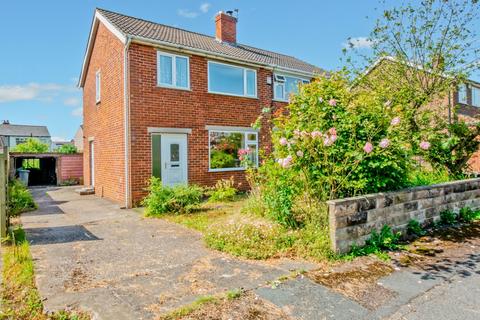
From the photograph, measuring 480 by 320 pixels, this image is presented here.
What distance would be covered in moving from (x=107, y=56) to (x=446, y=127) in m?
12.1

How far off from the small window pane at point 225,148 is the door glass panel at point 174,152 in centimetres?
139

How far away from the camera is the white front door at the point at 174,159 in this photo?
1050cm

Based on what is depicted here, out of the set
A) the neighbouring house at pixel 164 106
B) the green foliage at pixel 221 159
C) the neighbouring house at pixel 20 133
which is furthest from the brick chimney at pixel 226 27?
the neighbouring house at pixel 20 133

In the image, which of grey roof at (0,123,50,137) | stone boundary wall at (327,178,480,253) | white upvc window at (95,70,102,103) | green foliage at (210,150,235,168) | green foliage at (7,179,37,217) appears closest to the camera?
stone boundary wall at (327,178,480,253)

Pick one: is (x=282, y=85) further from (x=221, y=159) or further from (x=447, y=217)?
(x=447, y=217)

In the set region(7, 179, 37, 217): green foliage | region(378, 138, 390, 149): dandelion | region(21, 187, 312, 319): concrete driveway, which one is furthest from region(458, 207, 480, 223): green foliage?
region(7, 179, 37, 217): green foliage

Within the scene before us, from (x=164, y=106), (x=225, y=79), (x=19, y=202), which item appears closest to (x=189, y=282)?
(x=164, y=106)

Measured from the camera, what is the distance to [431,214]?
20.4 ft

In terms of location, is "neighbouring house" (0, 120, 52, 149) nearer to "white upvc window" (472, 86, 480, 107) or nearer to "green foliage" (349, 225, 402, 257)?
"green foliage" (349, 225, 402, 257)

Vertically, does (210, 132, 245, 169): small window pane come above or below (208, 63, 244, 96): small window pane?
below

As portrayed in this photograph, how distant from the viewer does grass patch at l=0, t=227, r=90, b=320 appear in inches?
116

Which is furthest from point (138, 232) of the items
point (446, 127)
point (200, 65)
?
point (446, 127)

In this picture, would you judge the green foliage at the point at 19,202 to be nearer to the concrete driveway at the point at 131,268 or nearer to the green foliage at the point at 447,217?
the concrete driveway at the point at 131,268

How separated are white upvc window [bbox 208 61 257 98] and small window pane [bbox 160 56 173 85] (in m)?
1.63
